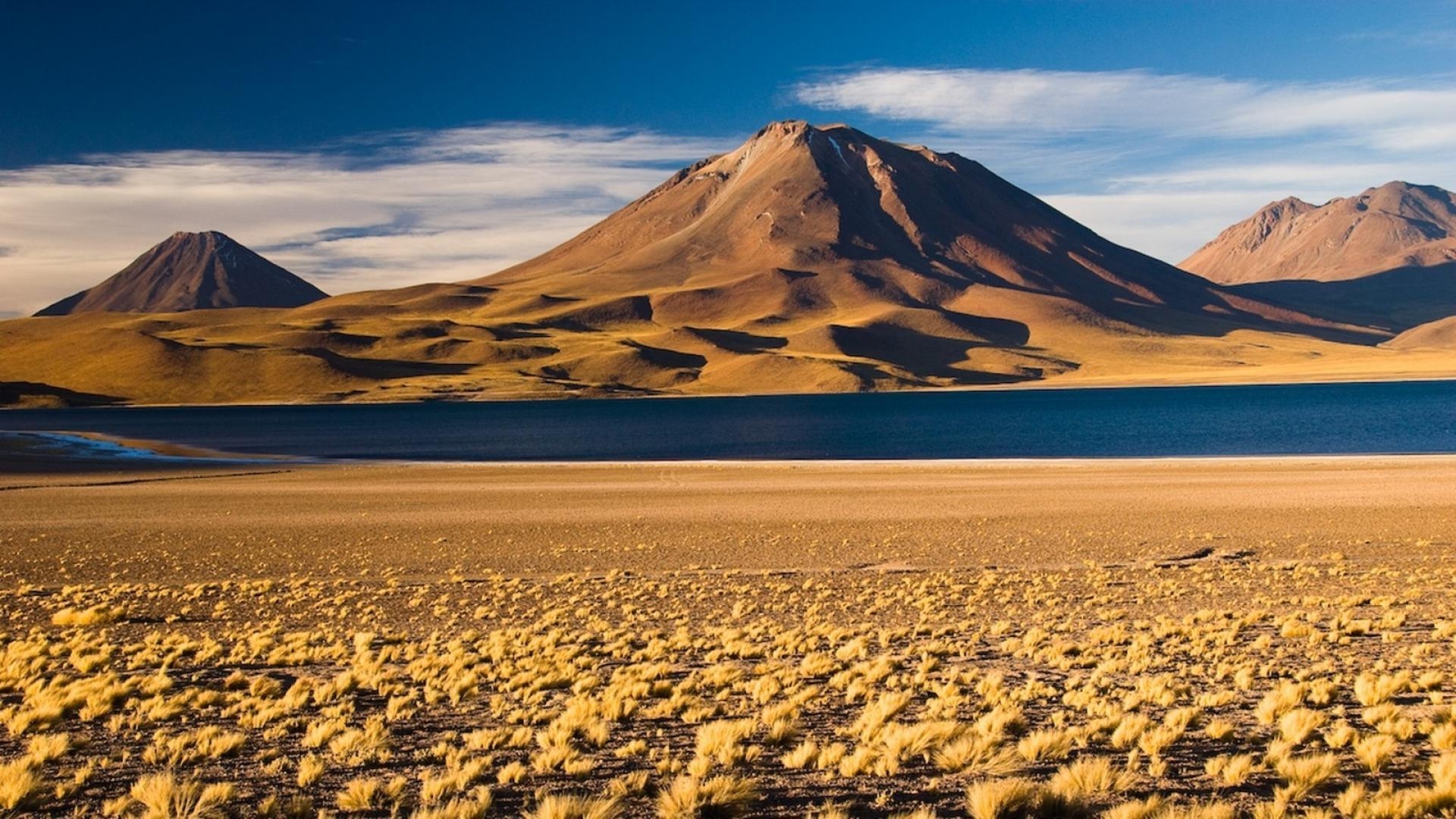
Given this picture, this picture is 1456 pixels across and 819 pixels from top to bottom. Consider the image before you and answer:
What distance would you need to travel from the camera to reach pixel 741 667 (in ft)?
45.1

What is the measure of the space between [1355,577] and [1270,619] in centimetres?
559

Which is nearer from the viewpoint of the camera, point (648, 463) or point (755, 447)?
point (648, 463)

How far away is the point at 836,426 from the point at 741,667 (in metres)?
94.3

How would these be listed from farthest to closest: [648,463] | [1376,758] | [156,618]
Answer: [648,463], [156,618], [1376,758]

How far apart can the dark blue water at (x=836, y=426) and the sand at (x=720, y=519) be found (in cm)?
2011

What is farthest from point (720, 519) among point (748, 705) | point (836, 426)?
point (836, 426)

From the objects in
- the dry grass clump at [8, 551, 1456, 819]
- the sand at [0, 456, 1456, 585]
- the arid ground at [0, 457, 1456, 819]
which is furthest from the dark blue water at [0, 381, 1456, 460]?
the dry grass clump at [8, 551, 1456, 819]

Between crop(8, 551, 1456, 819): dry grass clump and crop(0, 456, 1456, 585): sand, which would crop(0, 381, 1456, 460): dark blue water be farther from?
crop(8, 551, 1456, 819): dry grass clump

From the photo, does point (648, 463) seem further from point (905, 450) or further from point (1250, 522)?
point (1250, 522)

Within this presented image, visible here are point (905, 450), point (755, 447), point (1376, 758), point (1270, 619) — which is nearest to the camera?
point (1376, 758)

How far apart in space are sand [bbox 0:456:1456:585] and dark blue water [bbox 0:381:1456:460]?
66.0 ft

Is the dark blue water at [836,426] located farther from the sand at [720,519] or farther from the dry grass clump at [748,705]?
the dry grass clump at [748,705]

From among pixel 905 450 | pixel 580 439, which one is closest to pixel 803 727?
pixel 905 450

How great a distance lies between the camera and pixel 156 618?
18.7m
